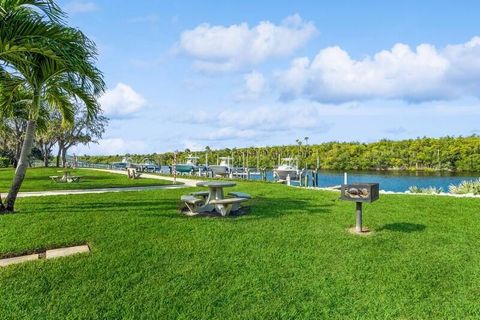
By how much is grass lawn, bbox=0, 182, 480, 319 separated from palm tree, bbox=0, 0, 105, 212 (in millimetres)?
2309

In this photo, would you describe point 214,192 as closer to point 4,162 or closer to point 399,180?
point 399,180

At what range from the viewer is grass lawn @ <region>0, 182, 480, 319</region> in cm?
464

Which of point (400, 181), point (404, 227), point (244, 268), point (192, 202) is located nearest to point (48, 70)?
point (192, 202)

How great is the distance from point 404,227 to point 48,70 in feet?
28.6

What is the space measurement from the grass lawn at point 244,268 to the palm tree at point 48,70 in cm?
231

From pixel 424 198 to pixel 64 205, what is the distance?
10373 mm

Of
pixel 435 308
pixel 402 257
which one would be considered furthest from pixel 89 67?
pixel 435 308

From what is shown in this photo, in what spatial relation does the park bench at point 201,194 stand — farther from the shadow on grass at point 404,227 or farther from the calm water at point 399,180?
the calm water at point 399,180

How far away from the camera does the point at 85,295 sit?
489cm

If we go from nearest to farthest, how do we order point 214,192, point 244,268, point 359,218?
point 244,268 → point 359,218 → point 214,192

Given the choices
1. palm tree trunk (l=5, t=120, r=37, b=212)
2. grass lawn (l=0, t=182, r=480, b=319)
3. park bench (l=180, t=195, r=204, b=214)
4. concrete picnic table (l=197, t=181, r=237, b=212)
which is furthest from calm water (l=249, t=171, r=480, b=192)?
palm tree trunk (l=5, t=120, r=37, b=212)

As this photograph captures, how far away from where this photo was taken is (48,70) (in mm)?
9438

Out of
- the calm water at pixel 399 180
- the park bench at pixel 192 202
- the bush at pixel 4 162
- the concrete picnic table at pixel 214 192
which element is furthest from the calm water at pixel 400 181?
the bush at pixel 4 162

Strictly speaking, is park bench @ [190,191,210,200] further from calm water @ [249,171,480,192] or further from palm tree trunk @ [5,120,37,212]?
calm water @ [249,171,480,192]
